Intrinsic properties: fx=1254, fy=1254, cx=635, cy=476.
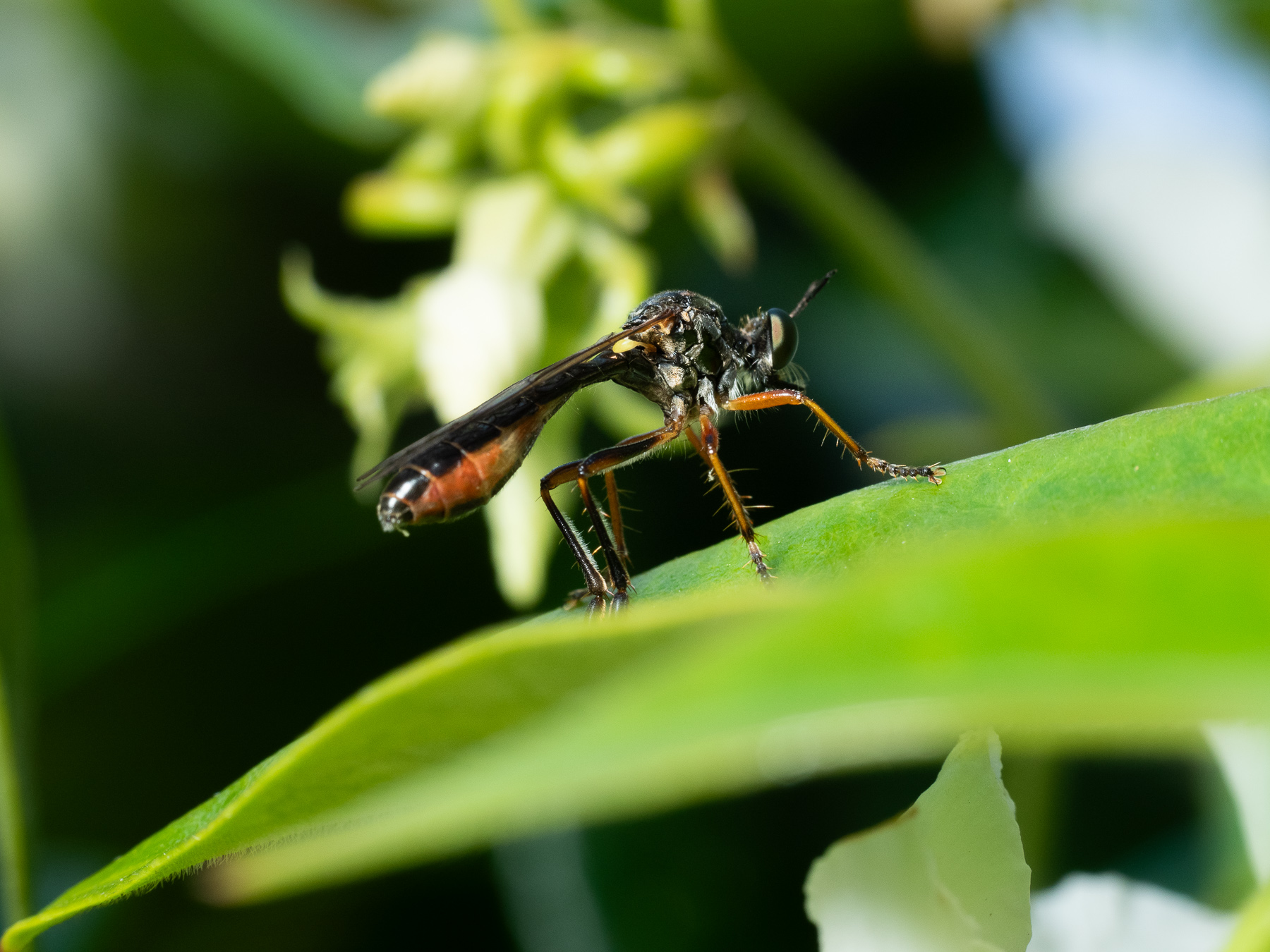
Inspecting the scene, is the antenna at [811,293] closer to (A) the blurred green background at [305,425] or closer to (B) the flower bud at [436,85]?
(A) the blurred green background at [305,425]

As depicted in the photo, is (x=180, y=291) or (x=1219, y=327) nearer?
(x=1219, y=327)

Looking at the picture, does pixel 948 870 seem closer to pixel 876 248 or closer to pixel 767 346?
pixel 767 346

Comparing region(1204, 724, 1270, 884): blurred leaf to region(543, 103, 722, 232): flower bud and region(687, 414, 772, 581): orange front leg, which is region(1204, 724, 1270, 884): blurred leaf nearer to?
region(687, 414, 772, 581): orange front leg

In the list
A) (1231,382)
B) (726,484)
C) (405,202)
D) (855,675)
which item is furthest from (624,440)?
(855,675)

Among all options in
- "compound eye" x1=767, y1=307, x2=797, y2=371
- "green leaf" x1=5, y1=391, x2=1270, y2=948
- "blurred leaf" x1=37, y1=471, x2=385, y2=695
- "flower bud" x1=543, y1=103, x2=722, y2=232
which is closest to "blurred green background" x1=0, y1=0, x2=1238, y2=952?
"blurred leaf" x1=37, y1=471, x2=385, y2=695

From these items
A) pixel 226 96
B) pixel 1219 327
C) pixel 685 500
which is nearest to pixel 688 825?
pixel 685 500

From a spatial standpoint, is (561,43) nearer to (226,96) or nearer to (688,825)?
(226,96)

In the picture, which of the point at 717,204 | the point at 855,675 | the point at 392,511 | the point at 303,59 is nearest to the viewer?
the point at 855,675
